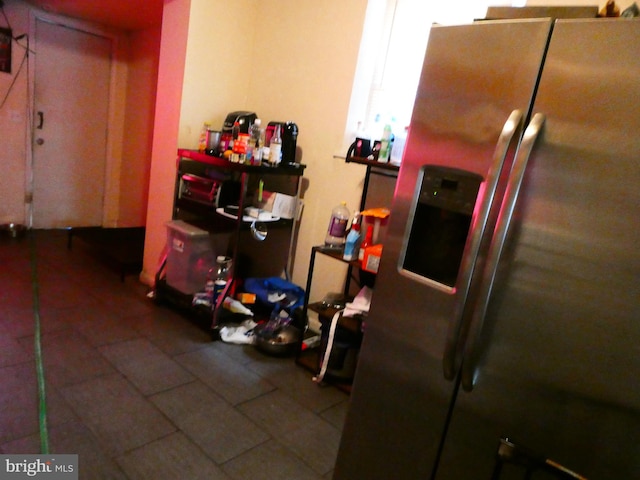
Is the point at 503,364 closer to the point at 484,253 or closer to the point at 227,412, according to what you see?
the point at 484,253

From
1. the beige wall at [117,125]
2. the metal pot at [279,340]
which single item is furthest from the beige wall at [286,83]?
the beige wall at [117,125]

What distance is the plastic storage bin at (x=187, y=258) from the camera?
2.78 m

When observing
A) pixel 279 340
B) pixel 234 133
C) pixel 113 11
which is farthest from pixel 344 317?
pixel 113 11

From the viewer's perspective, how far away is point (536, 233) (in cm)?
101

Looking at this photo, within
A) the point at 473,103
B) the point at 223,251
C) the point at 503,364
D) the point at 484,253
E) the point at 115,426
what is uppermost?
the point at 473,103

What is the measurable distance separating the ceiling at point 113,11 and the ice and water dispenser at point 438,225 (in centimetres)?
305

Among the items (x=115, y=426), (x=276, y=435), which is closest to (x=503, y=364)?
(x=276, y=435)

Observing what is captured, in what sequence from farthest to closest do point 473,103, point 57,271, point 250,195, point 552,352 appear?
point 57,271
point 250,195
point 473,103
point 552,352

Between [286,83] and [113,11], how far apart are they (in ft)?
6.28

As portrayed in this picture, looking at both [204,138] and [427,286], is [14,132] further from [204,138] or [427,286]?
[427,286]

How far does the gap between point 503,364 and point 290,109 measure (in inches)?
93.2

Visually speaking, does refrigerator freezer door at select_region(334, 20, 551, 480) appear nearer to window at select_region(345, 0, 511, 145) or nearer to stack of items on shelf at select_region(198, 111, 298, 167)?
window at select_region(345, 0, 511, 145)

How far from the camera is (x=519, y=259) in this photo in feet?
3.38

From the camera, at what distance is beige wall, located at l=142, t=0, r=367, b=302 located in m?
2.70
